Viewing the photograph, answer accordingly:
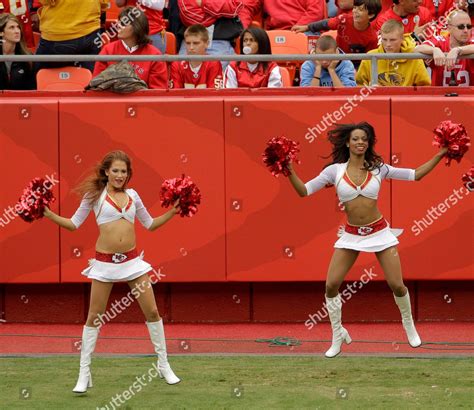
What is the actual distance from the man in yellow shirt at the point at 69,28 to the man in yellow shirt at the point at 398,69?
295cm

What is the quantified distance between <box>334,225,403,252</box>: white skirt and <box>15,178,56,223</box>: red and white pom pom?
2.67 metres

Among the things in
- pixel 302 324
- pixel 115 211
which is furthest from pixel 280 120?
pixel 115 211

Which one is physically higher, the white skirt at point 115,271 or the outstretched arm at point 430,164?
the outstretched arm at point 430,164

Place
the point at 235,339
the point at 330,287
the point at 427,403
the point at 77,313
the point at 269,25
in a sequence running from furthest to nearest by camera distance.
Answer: the point at 269,25 < the point at 77,313 < the point at 235,339 < the point at 330,287 < the point at 427,403

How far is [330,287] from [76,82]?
4035mm

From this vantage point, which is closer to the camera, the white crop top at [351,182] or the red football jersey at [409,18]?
the white crop top at [351,182]

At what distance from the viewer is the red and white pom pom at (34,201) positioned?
9383 millimetres

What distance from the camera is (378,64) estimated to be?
42.6 ft

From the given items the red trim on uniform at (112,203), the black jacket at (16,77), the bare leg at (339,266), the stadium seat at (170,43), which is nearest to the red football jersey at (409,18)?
the stadium seat at (170,43)

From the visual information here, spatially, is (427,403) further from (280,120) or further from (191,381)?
(280,120)

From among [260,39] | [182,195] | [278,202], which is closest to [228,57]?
[260,39]

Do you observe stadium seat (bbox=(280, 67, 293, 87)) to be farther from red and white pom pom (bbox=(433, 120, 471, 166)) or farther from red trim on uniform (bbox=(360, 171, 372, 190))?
red and white pom pom (bbox=(433, 120, 471, 166))

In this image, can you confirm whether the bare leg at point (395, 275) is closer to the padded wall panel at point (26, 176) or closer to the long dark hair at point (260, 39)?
the long dark hair at point (260, 39)

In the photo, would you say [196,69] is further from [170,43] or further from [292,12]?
[292,12]
